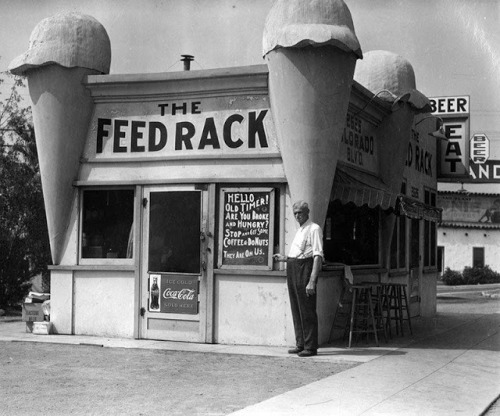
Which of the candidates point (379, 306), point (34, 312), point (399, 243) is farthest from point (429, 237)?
point (34, 312)

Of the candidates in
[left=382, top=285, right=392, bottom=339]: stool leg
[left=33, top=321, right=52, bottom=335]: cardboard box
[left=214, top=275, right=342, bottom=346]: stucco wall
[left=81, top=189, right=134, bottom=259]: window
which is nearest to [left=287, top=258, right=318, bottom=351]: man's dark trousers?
[left=214, top=275, right=342, bottom=346]: stucco wall

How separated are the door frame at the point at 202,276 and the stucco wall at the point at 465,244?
37399 mm

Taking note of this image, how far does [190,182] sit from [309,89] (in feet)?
7.18

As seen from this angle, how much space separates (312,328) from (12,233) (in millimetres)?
9084

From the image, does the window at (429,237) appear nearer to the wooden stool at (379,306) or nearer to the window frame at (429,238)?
the window frame at (429,238)

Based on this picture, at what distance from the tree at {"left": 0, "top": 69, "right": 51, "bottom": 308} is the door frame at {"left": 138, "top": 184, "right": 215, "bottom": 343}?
5845 millimetres

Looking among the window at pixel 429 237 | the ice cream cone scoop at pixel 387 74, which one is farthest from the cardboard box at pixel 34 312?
the window at pixel 429 237

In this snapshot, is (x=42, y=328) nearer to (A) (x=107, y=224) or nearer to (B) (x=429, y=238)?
(A) (x=107, y=224)

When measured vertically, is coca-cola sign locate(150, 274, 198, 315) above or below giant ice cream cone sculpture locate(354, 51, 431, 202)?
below

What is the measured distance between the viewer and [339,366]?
9.58 metres

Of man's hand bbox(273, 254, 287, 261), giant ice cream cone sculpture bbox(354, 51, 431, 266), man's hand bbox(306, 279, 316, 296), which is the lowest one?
man's hand bbox(306, 279, 316, 296)

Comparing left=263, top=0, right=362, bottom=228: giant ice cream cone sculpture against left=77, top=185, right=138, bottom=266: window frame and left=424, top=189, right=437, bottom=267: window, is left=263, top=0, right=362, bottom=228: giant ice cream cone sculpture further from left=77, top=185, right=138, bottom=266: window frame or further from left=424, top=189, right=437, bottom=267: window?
left=424, top=189, right=437, bottom=267: window

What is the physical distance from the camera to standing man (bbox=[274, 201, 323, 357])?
1018cm

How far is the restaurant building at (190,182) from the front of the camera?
11.0 metres
